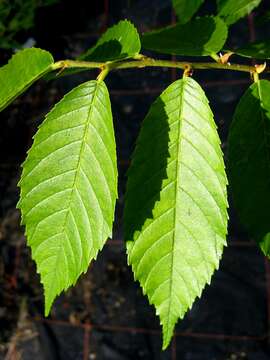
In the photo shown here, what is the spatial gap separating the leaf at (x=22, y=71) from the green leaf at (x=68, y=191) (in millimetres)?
70

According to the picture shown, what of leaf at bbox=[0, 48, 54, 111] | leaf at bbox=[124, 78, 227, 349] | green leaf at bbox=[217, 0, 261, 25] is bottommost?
leaf at bbox=[124, 78, 227, 349]

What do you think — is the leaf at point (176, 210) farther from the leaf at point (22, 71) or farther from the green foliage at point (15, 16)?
the green foliage at point (15, 16)

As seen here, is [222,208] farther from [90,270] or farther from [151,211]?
[90,270]

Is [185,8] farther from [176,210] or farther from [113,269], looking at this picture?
[113,269]

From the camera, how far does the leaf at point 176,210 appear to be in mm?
871

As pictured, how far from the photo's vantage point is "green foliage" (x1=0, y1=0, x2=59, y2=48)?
3.11 metres

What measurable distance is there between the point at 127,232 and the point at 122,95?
106 inches

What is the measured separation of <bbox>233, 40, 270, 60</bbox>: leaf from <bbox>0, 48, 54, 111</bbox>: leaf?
33 cm

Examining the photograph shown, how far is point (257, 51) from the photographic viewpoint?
95cm

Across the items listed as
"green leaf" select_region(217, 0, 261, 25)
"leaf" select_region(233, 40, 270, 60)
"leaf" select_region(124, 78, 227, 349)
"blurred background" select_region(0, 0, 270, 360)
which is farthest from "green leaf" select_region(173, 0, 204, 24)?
"blurred background" select_region(0, 0, 270, 360)

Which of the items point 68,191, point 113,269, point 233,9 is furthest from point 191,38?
point 113,269

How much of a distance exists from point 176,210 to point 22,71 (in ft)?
1.10

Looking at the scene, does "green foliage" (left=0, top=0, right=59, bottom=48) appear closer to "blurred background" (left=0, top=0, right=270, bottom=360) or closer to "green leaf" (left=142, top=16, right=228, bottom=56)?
"blurred background" (left=0, top=0, right=270, bottom=360)

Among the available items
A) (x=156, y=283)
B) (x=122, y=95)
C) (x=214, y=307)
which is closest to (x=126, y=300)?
(x=214, y=307)
